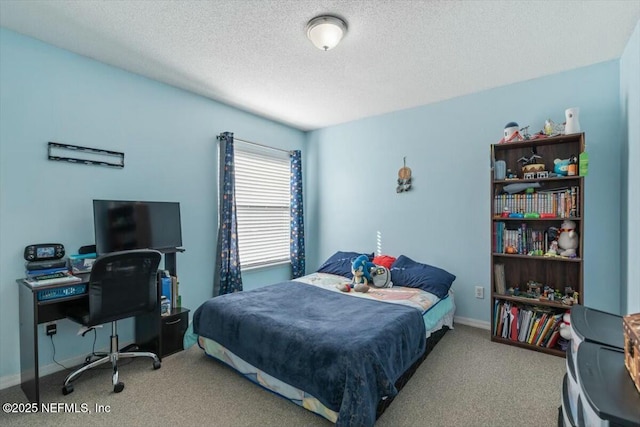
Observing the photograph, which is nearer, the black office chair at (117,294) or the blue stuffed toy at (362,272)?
the black office chair at (117,294)

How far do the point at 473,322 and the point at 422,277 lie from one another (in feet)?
2.70

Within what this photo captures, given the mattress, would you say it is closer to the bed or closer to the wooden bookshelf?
the bed

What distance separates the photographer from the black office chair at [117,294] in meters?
2.16

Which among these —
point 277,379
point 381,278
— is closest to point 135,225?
point 277,379

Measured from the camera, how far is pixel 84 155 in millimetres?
2588

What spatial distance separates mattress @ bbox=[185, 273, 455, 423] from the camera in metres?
1.93

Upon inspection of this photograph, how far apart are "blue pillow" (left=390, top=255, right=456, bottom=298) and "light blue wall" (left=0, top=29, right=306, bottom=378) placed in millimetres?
2221

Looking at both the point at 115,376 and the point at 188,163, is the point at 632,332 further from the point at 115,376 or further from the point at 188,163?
the point at 188,163

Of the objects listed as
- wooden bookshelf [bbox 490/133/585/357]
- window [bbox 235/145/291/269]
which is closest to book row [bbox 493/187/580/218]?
wooden bookshelf [bbox 490/133/585/357]

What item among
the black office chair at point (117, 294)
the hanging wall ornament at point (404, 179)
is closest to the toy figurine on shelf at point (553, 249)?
the hanging wall ornament at point (404, 179)

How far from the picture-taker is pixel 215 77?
9.74ft

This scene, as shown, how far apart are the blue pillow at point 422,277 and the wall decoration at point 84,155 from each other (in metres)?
3.08

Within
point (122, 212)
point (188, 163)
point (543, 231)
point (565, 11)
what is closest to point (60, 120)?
point (122, 212)

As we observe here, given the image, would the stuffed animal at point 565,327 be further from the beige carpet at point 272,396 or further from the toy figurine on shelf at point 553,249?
the toy figurine on shelf at point 553,249
